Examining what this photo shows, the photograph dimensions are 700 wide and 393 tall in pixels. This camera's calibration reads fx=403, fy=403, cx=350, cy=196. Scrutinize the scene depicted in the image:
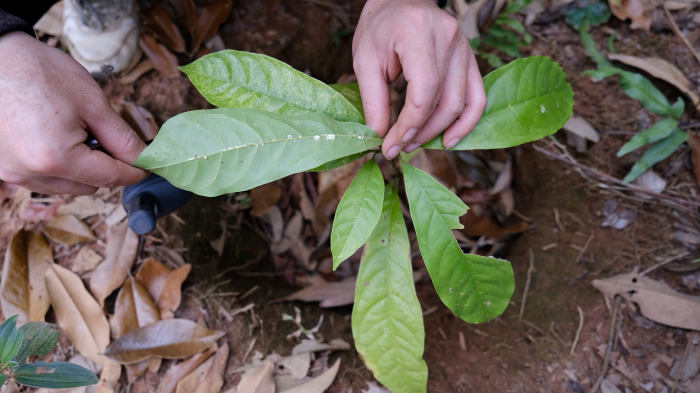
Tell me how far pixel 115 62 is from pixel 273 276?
1.37 meters

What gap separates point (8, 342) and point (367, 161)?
1.15m

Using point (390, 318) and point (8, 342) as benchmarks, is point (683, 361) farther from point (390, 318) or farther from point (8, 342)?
point (8, 342)

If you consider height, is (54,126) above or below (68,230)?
above

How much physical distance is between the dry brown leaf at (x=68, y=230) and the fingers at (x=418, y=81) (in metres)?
1.44

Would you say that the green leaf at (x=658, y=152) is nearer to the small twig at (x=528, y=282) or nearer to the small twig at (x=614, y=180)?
the small twig at (x=614, y=180)

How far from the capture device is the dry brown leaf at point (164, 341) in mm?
1532

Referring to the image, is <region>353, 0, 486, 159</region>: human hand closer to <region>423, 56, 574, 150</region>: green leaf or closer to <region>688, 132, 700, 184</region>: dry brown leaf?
<region>423, 56, 574, 150</region>: green leaf

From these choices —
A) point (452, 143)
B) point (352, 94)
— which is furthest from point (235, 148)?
point (452, 143)

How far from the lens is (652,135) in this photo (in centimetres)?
181

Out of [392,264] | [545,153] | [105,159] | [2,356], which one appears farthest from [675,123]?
[2,356]

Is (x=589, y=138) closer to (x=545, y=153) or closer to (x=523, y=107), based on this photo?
→ (x=545, y=153)

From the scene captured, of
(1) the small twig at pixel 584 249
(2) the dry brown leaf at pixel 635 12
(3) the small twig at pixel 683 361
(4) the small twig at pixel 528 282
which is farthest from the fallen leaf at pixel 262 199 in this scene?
(2) the dry brown leaf at pixel 635 12

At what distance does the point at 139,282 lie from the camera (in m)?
1.70

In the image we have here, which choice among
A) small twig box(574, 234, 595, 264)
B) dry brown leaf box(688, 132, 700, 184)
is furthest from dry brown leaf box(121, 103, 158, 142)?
dry brown leaf box(688, 132, 700, 184)
